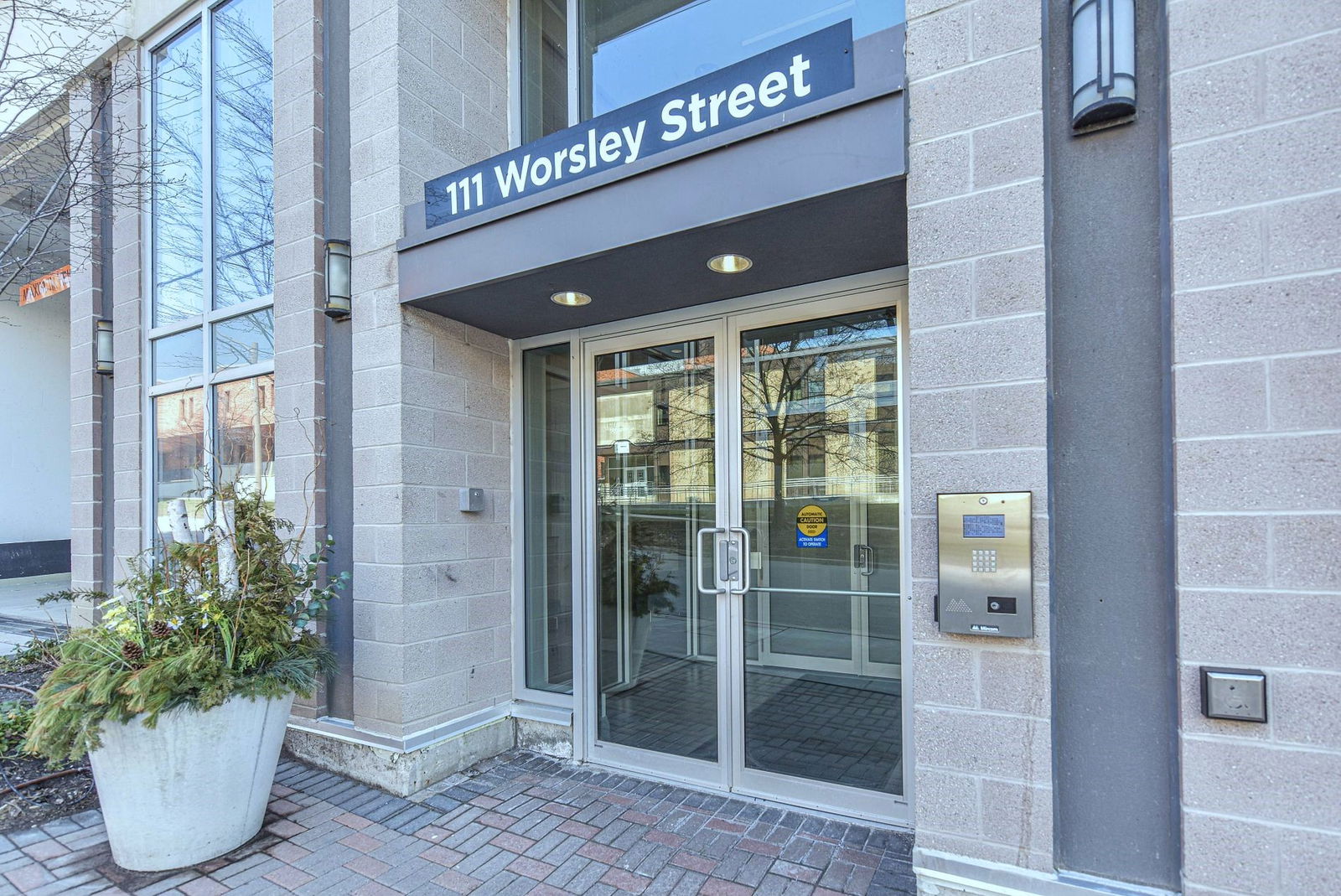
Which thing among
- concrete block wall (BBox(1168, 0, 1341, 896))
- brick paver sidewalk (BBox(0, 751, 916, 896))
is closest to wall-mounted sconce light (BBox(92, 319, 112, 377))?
brick paver sidewalk (BBox(0, 751, 916, 896))

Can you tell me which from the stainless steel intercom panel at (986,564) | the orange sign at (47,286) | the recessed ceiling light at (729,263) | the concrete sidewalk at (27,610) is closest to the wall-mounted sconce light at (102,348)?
the orange sign at (47,286)

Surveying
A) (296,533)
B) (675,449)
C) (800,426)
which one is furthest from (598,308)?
(296,533)

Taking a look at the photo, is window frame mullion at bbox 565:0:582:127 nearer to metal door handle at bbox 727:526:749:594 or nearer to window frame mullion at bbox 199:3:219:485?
metal door handle at bbox 727:526:749:594

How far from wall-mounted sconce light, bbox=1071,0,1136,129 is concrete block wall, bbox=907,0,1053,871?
12 centimetres

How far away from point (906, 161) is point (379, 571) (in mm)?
3133

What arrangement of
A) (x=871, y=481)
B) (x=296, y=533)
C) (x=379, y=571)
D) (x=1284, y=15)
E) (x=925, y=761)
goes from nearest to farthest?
(x=1284, y=15), (x=925, y=761), (x=871, y=481), (x=379, y=571), (x=296, y=533)

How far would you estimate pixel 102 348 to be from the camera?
18.0ft

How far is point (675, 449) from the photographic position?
11.8 ft

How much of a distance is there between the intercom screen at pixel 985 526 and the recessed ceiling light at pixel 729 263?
4.79 ft

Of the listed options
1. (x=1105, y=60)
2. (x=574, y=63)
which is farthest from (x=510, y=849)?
(x=574, y=63)

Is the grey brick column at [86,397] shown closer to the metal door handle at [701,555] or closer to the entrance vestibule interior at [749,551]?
the entrance vestibule interior at [749,551]

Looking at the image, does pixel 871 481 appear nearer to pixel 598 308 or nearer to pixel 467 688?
pixel 598 308

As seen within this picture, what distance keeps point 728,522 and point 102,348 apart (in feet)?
18.4

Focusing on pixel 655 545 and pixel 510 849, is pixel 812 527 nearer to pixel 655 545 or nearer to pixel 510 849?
pixel 655 545
